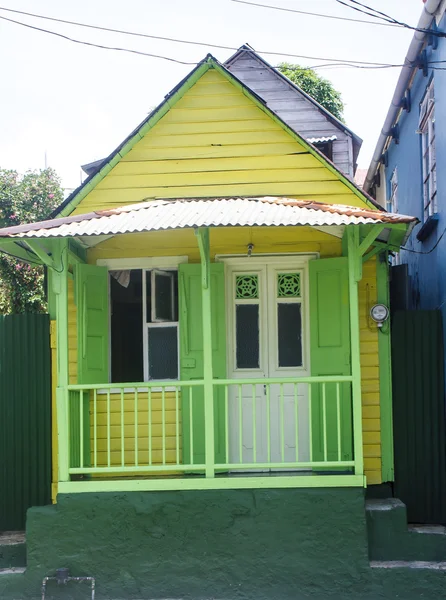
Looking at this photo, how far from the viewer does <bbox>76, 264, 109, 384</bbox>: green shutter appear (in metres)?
8.39

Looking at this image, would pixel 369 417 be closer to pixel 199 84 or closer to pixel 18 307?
pixel 199 84

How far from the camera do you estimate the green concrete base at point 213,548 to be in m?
7.29

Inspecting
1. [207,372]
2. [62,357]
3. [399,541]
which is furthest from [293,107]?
[399,541]

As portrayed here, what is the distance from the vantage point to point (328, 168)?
8648 mm

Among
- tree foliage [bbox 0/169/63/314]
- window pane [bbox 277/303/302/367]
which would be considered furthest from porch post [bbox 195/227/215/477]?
tree foliage [bbox 0/169/63/314]

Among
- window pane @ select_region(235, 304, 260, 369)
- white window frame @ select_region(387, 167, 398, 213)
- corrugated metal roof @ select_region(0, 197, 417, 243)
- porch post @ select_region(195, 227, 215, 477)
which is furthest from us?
white window frame @ select_region(387, 167, 398, 213)

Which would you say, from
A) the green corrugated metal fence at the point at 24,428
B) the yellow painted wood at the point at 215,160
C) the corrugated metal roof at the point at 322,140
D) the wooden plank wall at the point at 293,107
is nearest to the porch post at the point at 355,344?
the yellow painted wood at the point at 215,160

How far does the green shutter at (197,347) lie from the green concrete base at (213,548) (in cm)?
112

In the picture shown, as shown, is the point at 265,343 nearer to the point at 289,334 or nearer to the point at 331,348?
the point at 289,334

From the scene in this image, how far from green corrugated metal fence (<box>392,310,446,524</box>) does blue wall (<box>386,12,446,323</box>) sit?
34 centimetres

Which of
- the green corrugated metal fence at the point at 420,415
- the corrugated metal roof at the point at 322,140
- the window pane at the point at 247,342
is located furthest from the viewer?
the corrugated metal roof at the point at 322,140

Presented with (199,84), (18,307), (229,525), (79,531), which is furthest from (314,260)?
(18,307)

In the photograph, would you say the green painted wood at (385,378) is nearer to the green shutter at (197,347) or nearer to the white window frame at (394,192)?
the green shutter at (197,347)

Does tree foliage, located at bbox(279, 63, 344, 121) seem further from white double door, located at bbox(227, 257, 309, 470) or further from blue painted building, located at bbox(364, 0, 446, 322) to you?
white double door, located at bbox(227, 257, 309, 470)
